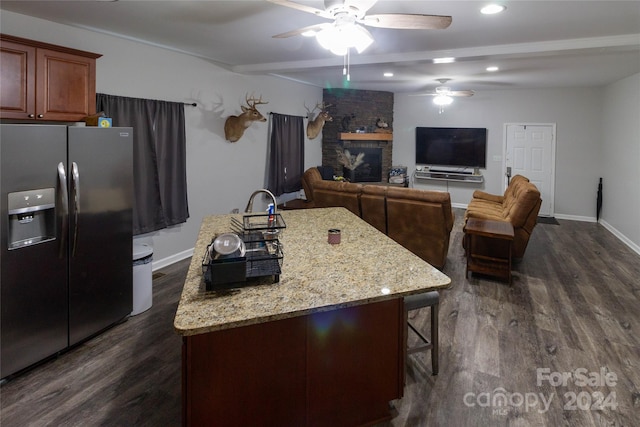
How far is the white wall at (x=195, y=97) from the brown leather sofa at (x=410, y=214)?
5.95 ft

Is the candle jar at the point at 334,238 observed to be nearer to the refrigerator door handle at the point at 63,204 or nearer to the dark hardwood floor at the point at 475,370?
the dark hardwood floor at the point at 475,370

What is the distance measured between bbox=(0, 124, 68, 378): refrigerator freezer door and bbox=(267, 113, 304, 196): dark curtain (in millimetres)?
3958

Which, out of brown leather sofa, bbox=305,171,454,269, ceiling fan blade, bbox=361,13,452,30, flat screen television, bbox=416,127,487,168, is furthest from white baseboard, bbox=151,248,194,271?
flat screen television, bbox=416,127,487,168

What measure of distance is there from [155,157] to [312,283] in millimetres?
3213

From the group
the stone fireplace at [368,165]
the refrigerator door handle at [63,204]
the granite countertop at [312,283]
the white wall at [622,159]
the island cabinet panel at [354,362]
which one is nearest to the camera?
the granite countertop at [312,283]

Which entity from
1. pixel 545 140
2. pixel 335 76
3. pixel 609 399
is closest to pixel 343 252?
pixel 609 399

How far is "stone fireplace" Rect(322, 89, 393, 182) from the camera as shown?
793 cm

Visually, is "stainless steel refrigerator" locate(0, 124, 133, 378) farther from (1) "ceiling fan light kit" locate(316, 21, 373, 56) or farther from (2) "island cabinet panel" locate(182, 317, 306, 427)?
(1) "ceiling fan light kit" locate(316, 21, 373, 56)

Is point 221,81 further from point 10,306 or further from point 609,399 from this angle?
point 609,399

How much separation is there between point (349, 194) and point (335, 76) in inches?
101

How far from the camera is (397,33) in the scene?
3537 millimetres

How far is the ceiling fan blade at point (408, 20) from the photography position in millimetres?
2242

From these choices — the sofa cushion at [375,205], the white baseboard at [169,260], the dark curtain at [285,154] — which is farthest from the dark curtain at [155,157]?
the sofa cushion at [375,205]

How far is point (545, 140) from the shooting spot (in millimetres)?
7484
